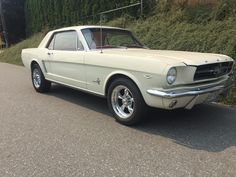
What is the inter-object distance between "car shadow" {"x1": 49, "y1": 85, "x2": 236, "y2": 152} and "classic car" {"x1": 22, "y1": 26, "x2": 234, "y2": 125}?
1.30ft

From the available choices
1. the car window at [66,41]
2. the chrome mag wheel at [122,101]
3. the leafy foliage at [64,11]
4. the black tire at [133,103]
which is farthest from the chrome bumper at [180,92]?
the leafy foliage at [64,11]

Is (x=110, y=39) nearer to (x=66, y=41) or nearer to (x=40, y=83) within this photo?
(x=66, y=41)

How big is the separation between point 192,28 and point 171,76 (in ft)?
15.9

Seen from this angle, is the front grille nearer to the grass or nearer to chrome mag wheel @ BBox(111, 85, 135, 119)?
chrome mag wheel @ BBox(111, 85, 135, 119)

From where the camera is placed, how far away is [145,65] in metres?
4.37

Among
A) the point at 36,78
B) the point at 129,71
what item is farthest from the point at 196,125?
the point at 36,78

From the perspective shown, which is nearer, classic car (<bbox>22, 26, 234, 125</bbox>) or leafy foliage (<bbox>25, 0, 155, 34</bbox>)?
classic car (<bbox>22, 26, 234, 125</bbox>)

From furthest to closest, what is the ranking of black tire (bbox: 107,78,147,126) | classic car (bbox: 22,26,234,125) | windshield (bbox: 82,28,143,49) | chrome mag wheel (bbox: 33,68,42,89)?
chrome mag wheel (bbox: 33,68,42,89)
windshield (bbox: 82,28,143,49)
black tire (bbox: 107,78,147,126)
classic car (bbox: 22,26,234,125)

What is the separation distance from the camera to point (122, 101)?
16.3 ft

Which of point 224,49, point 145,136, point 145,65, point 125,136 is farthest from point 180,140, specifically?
point 224,49

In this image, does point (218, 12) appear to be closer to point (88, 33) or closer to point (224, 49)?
point (224, 49)

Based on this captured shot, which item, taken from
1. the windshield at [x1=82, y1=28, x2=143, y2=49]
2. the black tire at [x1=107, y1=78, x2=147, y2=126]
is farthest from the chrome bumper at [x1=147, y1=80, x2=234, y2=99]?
the windshield at [x1=82, y1=28, x2=143, y2=49]

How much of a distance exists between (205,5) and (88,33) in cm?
498

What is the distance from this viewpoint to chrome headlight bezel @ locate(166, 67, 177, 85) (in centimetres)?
415
